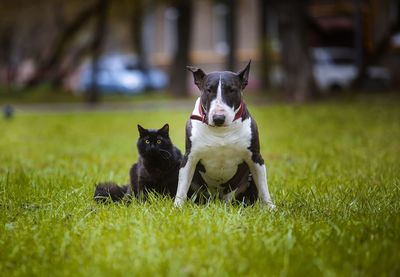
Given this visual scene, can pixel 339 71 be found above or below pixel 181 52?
below

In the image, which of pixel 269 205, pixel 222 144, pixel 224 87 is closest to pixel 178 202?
pixel 222 144

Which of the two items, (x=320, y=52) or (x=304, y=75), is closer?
(x=304, y=75)

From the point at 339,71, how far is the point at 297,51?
9706 millimetres

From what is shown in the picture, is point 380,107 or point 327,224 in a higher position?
point 327,224

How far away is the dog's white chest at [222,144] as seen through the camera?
4965 mm

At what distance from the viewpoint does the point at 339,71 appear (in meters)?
30.1

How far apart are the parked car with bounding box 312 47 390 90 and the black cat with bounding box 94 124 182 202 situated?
23.6 m

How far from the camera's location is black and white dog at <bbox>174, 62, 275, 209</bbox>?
4793mm

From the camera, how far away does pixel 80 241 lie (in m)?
4.20

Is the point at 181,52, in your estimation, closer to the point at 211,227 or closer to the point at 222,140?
the point at 222,140

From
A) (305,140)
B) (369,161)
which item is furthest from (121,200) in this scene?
(305,140)

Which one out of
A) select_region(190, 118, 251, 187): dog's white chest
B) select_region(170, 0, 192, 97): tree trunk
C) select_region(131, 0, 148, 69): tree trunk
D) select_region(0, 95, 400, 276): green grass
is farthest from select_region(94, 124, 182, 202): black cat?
select_region(131, 0, 148, 69): tree trunk

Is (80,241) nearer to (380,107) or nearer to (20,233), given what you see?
(20,233)

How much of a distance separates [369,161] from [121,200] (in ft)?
13.1
